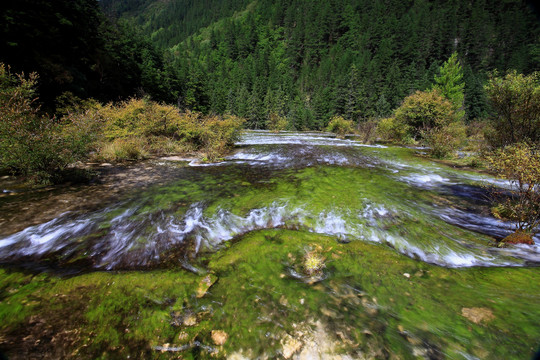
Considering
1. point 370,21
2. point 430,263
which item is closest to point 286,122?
point 430,263

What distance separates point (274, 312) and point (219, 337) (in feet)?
2.50

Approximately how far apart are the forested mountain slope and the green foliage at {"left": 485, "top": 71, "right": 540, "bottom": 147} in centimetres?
959

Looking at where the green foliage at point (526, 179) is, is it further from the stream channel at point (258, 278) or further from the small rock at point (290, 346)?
the small rock at point (290, 346)

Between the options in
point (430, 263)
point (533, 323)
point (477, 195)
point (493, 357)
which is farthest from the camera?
point (477, 195)

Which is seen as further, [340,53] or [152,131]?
[340,53]

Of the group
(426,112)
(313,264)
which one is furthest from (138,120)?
(426,112)

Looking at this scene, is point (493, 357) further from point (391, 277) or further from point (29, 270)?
point (29, 270)

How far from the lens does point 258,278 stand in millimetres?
3541

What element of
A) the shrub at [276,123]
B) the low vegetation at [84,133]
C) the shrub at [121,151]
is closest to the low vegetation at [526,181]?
the low vegetation at [84,133]

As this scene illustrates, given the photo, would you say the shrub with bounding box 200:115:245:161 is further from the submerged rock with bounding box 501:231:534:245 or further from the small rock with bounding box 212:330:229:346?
the submerged rock with bounding box 501:231:534:245

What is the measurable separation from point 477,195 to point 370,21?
5867 inches

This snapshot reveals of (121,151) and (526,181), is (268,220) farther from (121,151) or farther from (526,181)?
(121,151)

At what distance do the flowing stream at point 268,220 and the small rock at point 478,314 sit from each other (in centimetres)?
135

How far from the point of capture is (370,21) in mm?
116562
